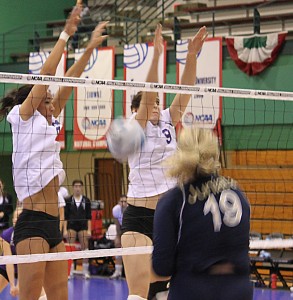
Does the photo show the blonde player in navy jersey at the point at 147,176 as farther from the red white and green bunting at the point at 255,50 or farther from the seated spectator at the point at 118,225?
the red white and green bunting at the point at 255,50

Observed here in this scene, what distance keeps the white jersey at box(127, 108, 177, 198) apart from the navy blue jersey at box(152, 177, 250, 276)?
2116mm

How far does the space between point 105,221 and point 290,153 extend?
4682 mm

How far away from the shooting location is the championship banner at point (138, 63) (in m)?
16.0

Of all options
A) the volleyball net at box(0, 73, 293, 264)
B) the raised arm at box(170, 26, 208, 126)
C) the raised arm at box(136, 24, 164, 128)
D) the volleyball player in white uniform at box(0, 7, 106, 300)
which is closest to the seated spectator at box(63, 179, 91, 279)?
the volleyball net at box(0, 73, 293, 264)

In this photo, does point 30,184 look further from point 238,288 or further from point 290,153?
point 290,153

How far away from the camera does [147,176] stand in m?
5.83

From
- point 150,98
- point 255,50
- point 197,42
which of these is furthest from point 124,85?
point 255,50

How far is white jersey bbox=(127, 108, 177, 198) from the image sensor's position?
5.79m

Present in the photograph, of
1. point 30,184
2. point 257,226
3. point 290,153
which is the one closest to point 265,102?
point 290,153

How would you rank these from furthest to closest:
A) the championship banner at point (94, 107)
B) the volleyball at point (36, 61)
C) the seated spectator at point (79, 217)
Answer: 1. the volleyball at point (36, 61)
2. the championship banner at point (94, 107)
3. the seated spectator at point (79, 217)

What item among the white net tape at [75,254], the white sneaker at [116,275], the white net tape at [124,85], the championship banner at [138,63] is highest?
the championship banner at [138,63]

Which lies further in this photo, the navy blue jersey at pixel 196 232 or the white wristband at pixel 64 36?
the white wristband at pixel 64 36

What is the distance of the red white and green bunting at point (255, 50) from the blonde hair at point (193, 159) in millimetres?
11249

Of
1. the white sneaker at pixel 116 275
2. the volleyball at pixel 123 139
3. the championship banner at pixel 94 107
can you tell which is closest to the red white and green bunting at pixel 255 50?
the championship banner at pixel 94 107
